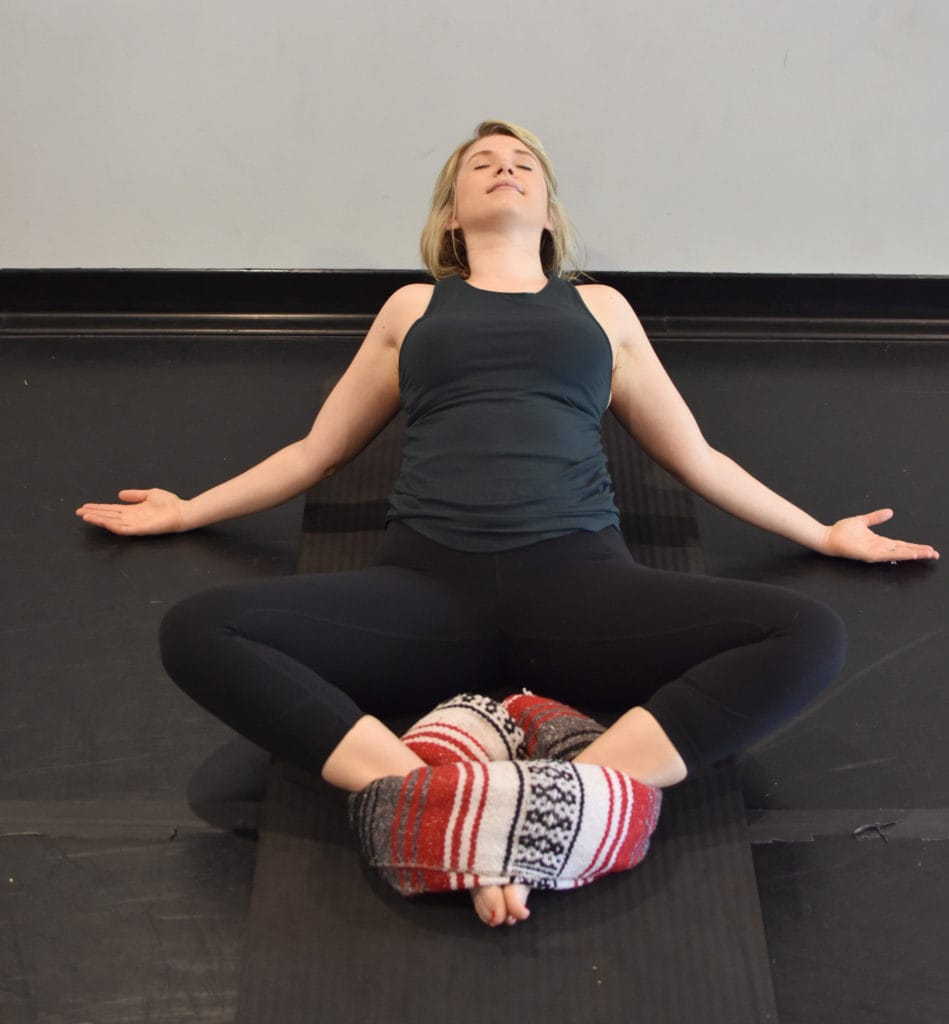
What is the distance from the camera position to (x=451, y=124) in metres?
2.56

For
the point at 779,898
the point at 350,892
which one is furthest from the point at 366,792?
the point at 779,898

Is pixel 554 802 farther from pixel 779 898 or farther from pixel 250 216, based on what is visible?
pixel 250 216

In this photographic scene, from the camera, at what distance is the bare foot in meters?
1.31

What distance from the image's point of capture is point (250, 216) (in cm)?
264

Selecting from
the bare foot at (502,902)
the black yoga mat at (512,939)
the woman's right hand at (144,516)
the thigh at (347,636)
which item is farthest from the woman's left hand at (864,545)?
the woman's right hand at (144,516)

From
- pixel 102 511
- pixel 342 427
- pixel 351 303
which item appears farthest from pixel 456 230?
pixel 102 511

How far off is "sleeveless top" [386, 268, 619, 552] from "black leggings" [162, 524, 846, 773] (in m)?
0.04

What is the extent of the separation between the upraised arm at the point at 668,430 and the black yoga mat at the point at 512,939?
53 centimetres

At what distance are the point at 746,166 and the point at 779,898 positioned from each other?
5.50 ft

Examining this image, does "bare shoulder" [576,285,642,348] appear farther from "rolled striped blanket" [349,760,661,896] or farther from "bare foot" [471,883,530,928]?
"bare foot" [471,883,530,928]

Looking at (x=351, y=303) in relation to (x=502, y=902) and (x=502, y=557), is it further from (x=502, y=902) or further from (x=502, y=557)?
(x=502, y=902)

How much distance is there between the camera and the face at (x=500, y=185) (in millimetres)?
1931

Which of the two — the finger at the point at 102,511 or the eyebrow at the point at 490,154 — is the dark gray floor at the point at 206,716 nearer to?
Result: the finger at the point at 102,511

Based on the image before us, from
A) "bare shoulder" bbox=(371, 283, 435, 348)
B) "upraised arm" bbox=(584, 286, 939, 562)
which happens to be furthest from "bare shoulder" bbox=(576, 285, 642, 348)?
"bare shoulder" bbox=(371, 283, 435, 348)
